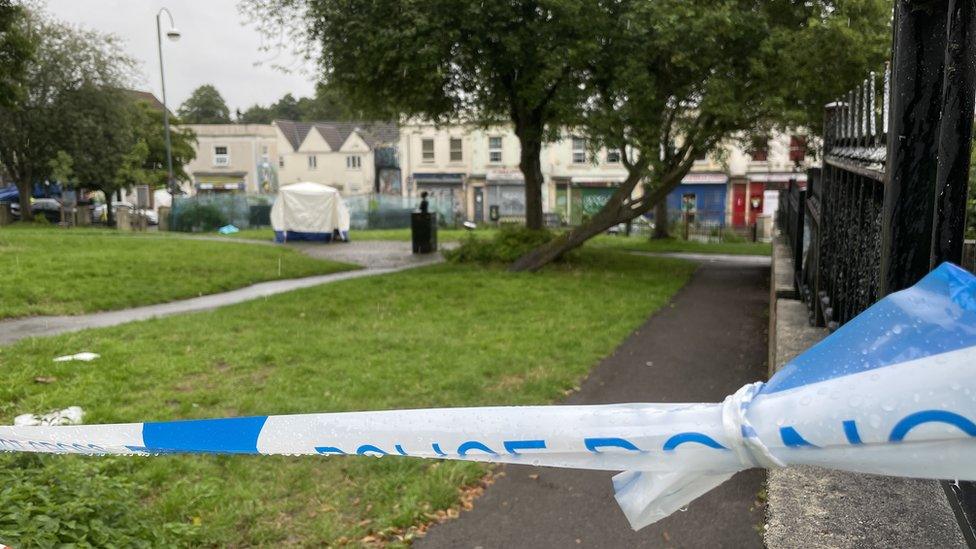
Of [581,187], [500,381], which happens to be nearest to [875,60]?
[500,381]

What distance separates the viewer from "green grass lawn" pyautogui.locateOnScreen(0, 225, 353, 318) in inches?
400

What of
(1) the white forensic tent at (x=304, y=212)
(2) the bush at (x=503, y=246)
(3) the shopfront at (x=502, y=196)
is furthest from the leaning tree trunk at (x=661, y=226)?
(3) the shopfront at (x=502, y=196)

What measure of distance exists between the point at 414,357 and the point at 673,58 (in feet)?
26.0

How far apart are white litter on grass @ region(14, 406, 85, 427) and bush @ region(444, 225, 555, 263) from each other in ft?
38.1

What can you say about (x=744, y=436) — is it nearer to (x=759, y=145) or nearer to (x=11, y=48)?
(x=11, y=48)

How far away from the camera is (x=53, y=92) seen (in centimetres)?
3362

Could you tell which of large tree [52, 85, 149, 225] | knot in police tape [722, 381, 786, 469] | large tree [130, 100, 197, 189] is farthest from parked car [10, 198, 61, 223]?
knot in police tape [722, 381, 786, 469]

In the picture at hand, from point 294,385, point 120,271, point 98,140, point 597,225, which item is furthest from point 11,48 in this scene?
point 98,140

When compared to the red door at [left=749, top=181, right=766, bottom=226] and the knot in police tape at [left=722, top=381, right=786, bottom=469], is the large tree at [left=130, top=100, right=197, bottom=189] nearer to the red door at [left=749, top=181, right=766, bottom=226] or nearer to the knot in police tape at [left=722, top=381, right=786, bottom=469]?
the red door at [left=749, top=181, right=766, bottom=226]

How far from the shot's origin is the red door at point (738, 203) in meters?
Result: 45.5

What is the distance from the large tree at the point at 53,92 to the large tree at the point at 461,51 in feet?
76.7

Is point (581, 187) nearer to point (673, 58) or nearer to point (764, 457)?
point (673, 58)

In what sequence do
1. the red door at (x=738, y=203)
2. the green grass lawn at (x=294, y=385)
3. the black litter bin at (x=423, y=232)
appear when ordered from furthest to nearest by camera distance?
the red door at (x=738, y=203) < the black litter bin at (x=423, y=232) < the green grass lawn at (x=294, y=385)

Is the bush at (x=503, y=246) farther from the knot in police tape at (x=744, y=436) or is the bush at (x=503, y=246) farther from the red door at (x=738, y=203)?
the red door at (x=738, y=203)
